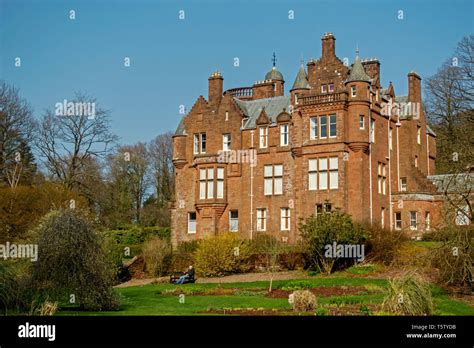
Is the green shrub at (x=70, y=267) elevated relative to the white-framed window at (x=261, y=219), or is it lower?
lower

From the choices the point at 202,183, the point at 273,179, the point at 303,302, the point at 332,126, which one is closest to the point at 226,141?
the point at 202,183

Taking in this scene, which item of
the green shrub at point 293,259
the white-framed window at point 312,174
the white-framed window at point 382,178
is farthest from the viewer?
the white-framed window at point 382,178

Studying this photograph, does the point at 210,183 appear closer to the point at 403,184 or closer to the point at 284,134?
the point at 284,134

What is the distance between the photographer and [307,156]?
36.2 meters

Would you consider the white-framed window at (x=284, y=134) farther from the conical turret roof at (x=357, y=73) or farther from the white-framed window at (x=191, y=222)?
the white-framed window at (x=191, y=222)

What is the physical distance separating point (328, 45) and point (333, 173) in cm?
810

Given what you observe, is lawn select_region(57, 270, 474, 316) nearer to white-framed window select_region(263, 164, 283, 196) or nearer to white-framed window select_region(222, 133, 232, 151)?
white-framed window select_region(263, 164, 283, 196)

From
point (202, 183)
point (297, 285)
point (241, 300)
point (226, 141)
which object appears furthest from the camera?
point (226, 141)

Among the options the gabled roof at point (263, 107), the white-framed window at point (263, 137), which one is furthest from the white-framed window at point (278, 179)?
the gabled roof at point (263, 107)

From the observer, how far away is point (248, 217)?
3922cm

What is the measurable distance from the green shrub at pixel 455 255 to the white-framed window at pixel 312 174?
49.3 feet

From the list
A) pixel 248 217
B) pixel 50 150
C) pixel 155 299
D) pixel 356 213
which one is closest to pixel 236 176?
pixel 248 217

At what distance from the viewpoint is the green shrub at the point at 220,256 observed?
3166cm
